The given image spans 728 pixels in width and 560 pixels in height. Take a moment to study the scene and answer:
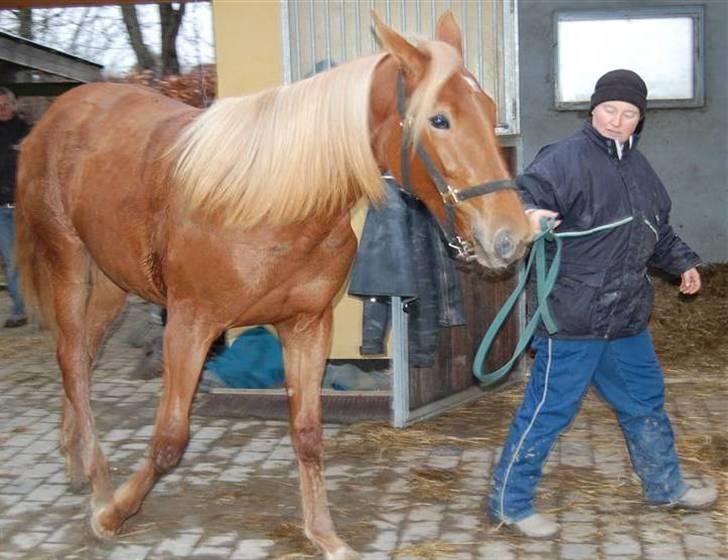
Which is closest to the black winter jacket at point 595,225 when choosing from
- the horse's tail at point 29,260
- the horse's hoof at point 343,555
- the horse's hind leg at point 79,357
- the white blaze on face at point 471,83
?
the white blaze on face at point 471,83

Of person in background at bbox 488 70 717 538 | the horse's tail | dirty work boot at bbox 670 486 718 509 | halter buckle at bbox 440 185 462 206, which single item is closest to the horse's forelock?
halter buckle at bbox 440 185 462 206

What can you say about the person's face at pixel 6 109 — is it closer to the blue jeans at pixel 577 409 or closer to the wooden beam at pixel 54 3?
the wooden beam at pixel 54 3

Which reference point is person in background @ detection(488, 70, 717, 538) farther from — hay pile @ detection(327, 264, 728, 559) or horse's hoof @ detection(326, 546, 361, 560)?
horse's hoof @ detection(326, 546, 361, 560)

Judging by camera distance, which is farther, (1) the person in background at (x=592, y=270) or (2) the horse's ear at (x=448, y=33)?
(1) the person in background at (x=592, y=270)

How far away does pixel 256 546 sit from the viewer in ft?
13.0

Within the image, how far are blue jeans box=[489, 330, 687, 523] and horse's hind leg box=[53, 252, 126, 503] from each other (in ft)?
5.13

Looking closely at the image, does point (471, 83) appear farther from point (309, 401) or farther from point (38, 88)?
point (38, 88)

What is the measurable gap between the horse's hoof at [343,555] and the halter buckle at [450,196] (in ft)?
4.23

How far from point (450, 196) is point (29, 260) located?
94.8 inches

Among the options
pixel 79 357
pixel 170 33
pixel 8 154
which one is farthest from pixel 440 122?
pixel 170 33

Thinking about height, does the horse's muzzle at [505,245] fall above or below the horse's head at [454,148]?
below

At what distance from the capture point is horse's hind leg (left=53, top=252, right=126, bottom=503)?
4363mm

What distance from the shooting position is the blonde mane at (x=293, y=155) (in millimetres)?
3387

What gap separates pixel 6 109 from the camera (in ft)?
28.6
